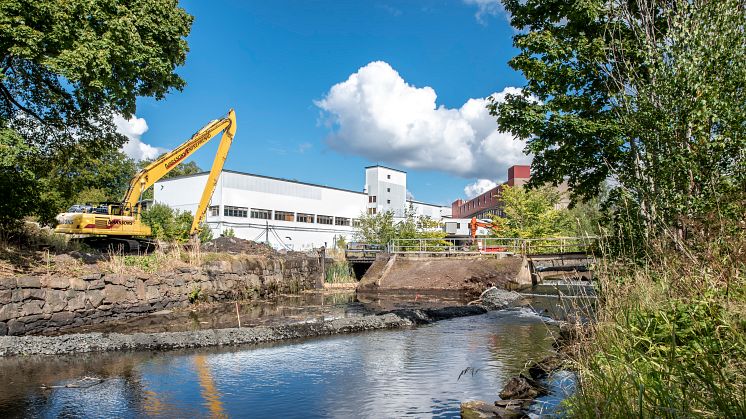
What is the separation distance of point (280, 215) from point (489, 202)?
3780 cm

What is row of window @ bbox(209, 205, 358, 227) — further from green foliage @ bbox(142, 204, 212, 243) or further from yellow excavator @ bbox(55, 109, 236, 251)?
yellow excavator @ bbox(55, 109, 236, 251)

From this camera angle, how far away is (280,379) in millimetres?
8805

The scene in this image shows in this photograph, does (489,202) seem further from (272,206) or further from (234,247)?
(234,247)

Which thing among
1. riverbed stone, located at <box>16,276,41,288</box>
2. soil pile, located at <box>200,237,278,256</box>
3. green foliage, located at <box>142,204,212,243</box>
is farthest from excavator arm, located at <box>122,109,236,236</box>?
green foliage, located at <box>142,204,212,243</box>

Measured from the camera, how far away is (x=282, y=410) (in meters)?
7.08

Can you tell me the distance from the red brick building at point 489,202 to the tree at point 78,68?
4675 cm

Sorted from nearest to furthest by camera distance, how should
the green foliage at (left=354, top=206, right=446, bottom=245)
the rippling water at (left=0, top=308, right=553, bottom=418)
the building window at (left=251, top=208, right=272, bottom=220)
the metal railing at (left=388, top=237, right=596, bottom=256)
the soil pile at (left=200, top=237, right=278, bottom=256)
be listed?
the rippling water at (left=0, top=308, right=553, bottom=418)
the soil pile at (left=200, top=237, right=278, bottom=256)
the metal railing at (left=388, top=237, right=596, bottom=256)
the green foliage at (left=354, top=206, right=446, bottom=245)
the building window at (left=251, top=208, right=272, bottom=220)

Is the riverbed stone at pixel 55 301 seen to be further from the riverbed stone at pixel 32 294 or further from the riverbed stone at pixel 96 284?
the riverbed stone at pixel 96 284

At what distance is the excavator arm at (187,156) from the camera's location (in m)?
23.7

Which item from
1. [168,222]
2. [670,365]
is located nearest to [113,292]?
[670,365]

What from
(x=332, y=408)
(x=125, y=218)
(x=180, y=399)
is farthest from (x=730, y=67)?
(x=125, y=218)

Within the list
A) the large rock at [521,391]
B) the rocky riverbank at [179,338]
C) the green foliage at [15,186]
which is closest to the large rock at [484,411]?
the large rock at [521,391]

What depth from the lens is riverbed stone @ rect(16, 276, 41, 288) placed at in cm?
1398

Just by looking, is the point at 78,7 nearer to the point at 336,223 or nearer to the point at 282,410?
the point at 282,410
